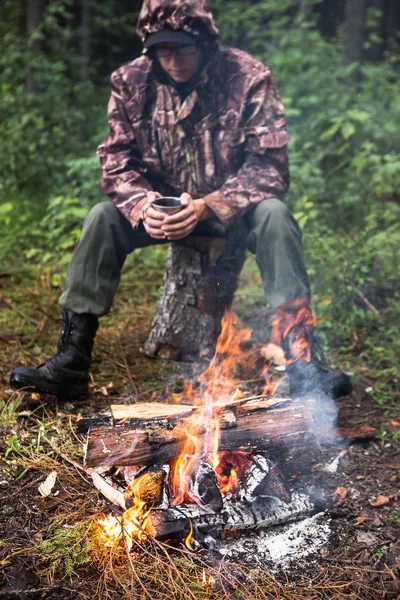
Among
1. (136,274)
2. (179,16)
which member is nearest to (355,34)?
(136,274)

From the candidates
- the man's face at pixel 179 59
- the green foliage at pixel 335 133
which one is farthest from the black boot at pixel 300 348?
the green foliage at pixel 335 133

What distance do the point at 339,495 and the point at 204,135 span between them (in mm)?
2285

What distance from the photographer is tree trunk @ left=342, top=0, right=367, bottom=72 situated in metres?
9.01

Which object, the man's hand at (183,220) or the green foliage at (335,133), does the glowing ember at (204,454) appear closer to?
the man's hand at (183,220)

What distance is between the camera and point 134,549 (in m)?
2.28

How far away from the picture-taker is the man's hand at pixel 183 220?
3.27 meters

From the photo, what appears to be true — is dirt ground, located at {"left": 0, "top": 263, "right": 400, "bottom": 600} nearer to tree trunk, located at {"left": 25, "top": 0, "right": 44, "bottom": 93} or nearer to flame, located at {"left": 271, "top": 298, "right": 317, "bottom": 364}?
flame, located at {"left": 271, "top": 298, "right": 317, "bottom": 364}

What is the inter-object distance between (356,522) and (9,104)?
280 inches

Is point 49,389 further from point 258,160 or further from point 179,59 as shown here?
point 179,59

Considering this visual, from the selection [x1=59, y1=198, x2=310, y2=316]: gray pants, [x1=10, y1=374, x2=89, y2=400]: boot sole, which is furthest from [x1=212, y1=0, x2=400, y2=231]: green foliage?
[x1=10, y1=374, x2=89, y2=400]: boot sole

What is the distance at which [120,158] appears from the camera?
12.2 ft

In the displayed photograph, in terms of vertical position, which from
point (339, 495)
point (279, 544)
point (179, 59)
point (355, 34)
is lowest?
point (339, 495)

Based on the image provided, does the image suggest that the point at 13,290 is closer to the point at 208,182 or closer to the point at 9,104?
the point at 208,182

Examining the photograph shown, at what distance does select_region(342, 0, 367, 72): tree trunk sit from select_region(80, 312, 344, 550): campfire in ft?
25.4
